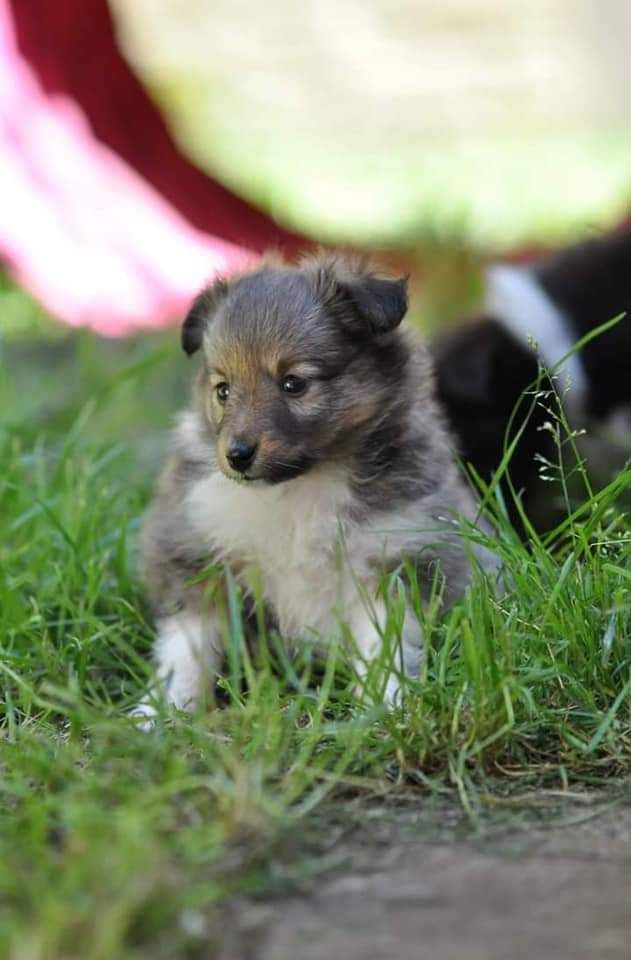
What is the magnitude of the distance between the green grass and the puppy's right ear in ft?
1.97

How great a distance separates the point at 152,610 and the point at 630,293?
10.3 ft

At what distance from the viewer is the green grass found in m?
1.90

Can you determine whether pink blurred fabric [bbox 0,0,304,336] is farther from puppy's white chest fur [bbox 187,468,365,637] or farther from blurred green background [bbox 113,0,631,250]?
puppy's white chest fur [bbox 187,468,365,637]

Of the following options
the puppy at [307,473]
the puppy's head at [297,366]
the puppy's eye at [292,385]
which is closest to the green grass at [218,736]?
the puppy at [307,473]

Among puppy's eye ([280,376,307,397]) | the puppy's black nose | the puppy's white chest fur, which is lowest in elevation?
the puppy's white chest fur

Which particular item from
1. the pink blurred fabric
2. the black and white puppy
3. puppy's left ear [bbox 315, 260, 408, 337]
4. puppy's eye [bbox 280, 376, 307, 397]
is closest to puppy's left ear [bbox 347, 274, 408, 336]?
puppy's left ear [bbox 315, 260, 408, 337]

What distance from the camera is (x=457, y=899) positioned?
204 cm

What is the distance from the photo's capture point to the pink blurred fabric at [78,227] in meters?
8.05

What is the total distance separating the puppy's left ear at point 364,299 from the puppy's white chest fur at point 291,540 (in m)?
0.37

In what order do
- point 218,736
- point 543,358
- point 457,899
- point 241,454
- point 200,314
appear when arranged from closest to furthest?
point 457,899 < point 218,736 < point 241,454 < point 200,314 < point 543,358

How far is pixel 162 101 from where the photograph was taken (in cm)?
952

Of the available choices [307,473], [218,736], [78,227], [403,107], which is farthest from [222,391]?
[403,107]

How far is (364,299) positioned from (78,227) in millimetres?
5014

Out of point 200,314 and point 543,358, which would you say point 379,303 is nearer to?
point 200,314
